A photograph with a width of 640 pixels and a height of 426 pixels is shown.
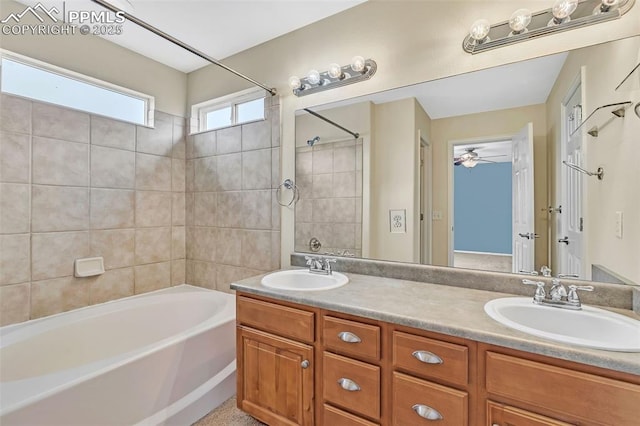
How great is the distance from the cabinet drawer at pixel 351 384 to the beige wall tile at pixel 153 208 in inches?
83.7

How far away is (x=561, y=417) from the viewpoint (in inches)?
35.7

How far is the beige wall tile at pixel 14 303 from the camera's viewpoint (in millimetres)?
1846

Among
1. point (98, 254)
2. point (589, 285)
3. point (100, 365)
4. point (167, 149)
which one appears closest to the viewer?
point (589, 285)

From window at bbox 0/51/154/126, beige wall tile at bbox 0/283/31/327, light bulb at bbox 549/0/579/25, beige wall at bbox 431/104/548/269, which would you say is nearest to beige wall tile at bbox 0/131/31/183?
window at bbox 0/51/154/126

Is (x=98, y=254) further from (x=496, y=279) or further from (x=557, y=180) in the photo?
(x=557, y=180)

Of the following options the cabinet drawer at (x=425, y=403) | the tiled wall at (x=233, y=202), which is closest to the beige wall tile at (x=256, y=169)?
the tiled wall at (x=233, y=202)

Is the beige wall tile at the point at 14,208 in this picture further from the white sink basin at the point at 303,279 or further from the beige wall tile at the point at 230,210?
the white sink basin at the point at 303,279

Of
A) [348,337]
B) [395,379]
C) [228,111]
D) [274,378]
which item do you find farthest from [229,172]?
[395,379]

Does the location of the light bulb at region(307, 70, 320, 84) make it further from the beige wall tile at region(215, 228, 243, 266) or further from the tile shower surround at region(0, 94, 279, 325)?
the beige wall tile at region(215, 228, 243, 266)

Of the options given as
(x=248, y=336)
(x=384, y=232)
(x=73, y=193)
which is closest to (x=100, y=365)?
(x=248, y=336)

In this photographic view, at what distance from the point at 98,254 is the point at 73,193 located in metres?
0.50

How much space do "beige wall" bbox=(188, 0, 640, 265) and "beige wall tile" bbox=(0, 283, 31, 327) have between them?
1734 mm

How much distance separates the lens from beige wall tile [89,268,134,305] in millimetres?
2289

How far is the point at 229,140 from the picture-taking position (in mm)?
2635
